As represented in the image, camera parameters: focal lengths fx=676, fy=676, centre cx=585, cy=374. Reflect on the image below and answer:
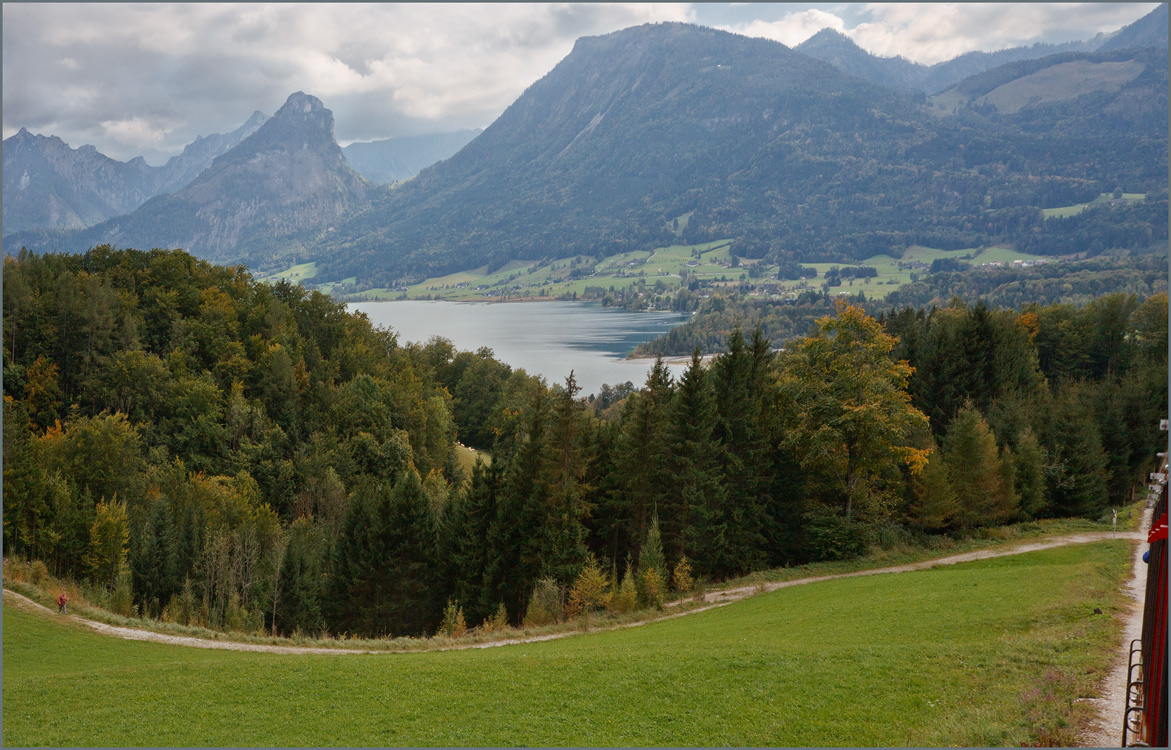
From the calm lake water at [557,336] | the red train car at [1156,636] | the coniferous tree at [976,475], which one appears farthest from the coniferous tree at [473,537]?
the calm lake water at [557,336]

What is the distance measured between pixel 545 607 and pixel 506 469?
10018mm

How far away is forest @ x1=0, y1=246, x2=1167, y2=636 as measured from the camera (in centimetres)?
2886

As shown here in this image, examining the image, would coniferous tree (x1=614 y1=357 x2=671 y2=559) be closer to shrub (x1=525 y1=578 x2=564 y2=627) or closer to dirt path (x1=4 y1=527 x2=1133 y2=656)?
dirt path (x1=4 y1=527 x2=1133 y2=656)

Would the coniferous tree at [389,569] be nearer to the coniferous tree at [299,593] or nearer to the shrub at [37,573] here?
the coniferous tree at [299,593]

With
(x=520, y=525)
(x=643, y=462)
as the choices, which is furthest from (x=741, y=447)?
(x=520, y=525)

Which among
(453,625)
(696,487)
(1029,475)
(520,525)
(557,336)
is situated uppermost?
(557,336)

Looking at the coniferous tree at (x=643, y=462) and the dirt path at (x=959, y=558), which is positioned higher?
the coniferous tree at (x=643, y=462)

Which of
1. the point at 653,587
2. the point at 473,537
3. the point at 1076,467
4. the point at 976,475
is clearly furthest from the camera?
the point at 1076,467

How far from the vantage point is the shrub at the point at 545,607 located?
23.6 m

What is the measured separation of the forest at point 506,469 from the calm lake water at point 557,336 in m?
25.8

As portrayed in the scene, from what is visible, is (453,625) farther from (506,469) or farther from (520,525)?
(506,469)

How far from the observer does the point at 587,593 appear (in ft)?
80.1

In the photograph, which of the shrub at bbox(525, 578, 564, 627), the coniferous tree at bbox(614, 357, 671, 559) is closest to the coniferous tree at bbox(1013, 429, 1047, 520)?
the coniferous tree at bbox(614, 357, 671, 559)

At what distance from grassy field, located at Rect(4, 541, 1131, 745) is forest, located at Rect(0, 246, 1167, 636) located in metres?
9.21
